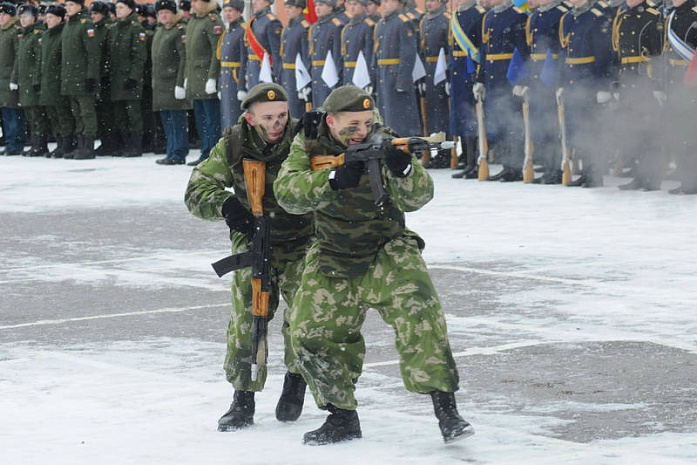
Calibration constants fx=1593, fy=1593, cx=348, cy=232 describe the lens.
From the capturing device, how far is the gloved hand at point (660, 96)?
14.4 metres

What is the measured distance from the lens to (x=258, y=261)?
20.4 feet

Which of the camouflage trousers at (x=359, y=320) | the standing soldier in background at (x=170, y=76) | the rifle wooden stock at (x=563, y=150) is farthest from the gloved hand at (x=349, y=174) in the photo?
the standing soldier in background at (x=170, y=76)

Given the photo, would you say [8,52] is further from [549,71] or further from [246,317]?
[246,317]

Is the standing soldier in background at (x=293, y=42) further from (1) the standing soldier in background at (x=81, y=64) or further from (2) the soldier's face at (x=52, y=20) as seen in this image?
(2) the soldier's face at (x=52, y=20)

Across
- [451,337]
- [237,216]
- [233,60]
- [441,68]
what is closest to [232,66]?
[233,60]

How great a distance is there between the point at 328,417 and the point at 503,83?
11051mm

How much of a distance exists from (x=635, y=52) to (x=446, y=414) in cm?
944

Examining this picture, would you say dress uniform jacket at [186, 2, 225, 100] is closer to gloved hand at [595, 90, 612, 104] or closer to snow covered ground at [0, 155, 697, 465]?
snow covered ground at [0, 155, 697, 465]

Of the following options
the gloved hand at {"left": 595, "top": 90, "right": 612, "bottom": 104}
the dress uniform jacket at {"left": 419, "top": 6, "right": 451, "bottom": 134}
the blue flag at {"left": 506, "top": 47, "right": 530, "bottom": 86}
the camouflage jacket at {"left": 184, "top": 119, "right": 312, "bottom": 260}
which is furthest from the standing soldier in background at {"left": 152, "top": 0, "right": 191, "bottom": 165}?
the camouflage jacket at {"left": 184, "top": 119, "right": 312, "bottom": 260}

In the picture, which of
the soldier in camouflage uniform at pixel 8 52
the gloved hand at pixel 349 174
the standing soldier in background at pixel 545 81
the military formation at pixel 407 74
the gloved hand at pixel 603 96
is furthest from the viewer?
the soldier in camouflage uniform at pixel 8 52

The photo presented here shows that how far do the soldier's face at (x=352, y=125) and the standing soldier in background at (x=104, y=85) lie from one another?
16847 millimetres

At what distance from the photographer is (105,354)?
26.0 feet

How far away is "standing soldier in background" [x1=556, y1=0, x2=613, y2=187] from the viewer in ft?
49.3

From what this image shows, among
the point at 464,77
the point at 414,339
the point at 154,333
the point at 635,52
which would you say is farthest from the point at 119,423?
the point at 464,77
